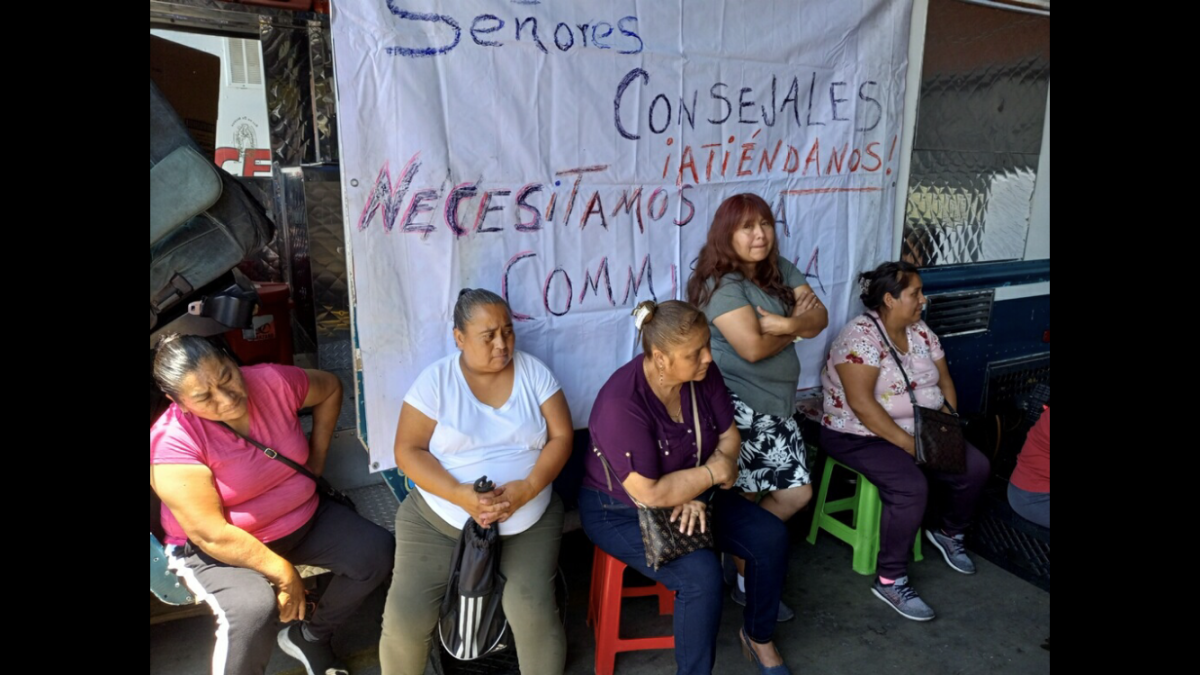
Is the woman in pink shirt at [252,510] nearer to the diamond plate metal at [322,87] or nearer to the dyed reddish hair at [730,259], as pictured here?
the dyed reddish hair at [730,259]

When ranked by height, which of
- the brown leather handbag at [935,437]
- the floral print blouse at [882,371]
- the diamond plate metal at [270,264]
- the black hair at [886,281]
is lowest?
the brown leather handbag at [935,437]

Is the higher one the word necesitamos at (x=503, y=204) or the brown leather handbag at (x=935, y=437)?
the word necesitamos at (x=503, y=204)

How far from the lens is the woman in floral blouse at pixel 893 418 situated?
3328 mm

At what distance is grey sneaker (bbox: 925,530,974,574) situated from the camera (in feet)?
11.9

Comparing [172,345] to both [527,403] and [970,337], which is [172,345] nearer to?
[527,403]

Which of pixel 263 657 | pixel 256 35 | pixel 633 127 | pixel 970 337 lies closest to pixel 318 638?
pixel 263 657

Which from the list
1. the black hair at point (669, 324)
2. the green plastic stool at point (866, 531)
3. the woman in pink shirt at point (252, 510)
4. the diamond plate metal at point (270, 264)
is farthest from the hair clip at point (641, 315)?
the diamond plate metal at point (270, 264)

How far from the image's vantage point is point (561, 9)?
2.83 m

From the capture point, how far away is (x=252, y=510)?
8.43 feet

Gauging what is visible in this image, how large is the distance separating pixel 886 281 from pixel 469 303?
6.48 feet

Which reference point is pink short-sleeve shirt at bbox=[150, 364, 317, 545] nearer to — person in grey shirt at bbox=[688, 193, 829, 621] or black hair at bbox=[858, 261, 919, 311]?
person in grey shirt at bbox=[688, 193, 829, 621]

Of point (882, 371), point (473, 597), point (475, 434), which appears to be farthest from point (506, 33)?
point (882, 371)

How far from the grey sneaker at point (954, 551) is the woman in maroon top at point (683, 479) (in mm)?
1296

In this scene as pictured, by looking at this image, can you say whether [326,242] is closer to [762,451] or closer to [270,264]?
[270,264]
